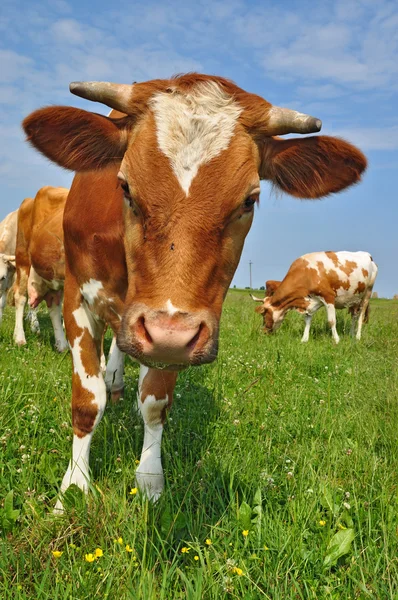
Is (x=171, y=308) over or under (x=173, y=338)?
over

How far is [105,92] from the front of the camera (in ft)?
9.93

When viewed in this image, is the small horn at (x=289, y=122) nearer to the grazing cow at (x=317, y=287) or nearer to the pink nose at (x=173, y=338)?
the pink nose at (x=173, y=338)

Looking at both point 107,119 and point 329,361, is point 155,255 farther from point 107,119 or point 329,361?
point 329,361

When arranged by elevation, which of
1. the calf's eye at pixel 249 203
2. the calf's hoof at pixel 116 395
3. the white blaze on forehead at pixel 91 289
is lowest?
the calf's hoof at pixel 116 395

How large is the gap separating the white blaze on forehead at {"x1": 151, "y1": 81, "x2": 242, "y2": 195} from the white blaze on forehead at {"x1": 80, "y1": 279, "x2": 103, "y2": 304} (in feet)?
4.46

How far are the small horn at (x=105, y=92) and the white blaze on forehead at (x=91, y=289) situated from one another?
1249 mm

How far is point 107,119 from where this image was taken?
316 centimetres

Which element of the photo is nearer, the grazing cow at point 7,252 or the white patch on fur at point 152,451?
the white patch on fur at point 152,451

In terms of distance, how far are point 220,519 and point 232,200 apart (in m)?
1.70

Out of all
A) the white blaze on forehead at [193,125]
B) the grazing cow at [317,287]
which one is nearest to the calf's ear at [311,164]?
the white blaze on forehead at [193,125]

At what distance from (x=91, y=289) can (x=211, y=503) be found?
169 centimetres

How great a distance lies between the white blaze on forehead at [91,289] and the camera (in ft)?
12.2

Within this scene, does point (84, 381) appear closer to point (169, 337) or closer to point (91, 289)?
point (91, 289)

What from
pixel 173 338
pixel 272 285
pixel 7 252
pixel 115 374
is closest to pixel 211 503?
pixel 173 338
